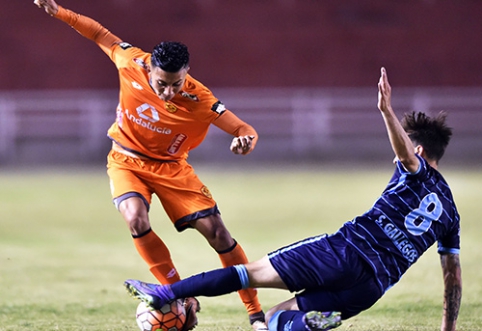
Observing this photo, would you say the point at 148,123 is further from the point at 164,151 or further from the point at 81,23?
the point at 81,23

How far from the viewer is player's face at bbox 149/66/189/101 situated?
568cm

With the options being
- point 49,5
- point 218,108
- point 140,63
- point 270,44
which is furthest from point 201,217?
point 270,44

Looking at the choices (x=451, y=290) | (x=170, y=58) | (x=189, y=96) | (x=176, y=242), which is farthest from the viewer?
(x=176, y=242)

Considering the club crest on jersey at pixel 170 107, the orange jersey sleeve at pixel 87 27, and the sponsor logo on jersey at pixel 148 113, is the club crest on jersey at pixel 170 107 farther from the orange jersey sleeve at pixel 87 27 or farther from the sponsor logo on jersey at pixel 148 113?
→ the orange jersey sleeve at pixel 87 27

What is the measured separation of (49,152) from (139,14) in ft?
15.2

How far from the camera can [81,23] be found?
6.47 meters

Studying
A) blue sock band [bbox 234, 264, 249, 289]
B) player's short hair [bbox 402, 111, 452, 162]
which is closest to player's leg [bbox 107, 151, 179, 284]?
blue sock band [bbox 234, 264, 249, 289]

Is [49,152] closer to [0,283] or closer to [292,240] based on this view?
[292,240]

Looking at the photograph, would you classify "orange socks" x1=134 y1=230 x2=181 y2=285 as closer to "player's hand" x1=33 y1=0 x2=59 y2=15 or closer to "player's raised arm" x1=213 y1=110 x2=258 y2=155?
"player's raised arm" x1=213 y1=110 x2=258 y2=155

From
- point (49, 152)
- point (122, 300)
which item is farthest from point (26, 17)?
point (122, 300)

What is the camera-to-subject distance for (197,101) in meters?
6.05

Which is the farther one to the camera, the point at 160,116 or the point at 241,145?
the point at 160,116

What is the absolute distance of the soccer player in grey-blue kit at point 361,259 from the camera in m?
4.77

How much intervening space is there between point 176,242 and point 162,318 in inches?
190
